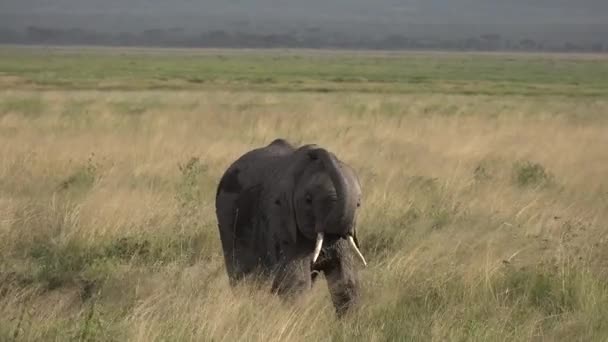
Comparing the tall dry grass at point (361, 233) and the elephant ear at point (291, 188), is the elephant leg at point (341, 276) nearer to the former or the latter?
the tall dry grass at point (361, 233)

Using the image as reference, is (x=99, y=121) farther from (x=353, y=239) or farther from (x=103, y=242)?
(x=353, y=239)

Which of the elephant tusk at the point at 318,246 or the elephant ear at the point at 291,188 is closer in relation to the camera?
the elephant tusk at the point at 318,246

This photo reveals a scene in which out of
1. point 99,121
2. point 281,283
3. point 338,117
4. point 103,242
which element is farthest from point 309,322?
point 338,117

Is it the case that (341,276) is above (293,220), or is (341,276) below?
below

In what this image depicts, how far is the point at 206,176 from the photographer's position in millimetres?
12102

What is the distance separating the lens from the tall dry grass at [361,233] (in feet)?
18.8

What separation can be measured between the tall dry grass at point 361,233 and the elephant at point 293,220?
0.64 feet

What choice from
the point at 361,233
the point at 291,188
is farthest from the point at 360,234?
the point at 291,188

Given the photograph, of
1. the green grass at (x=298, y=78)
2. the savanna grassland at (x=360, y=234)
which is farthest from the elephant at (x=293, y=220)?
the green grass at (x=298, y=78)

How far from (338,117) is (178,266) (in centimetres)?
1457

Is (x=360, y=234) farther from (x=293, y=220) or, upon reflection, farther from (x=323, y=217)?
(x=323, y=217)

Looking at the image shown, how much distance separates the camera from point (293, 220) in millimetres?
5668

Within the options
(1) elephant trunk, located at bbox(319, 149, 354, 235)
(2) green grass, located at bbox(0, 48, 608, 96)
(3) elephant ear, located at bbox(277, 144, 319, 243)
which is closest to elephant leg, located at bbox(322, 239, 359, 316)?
(3) elephant ear, located at bbox(277, 144, 319, 243)

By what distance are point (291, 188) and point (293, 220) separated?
0.62 feet
